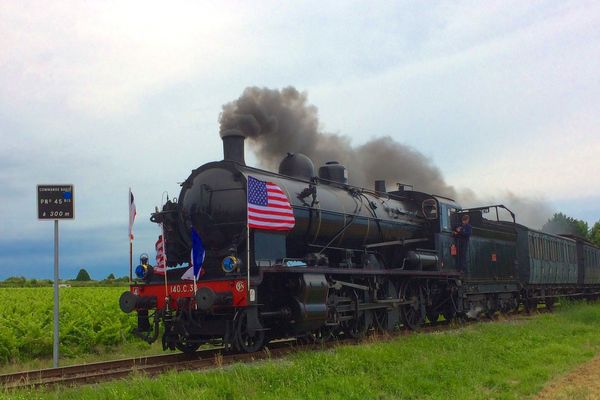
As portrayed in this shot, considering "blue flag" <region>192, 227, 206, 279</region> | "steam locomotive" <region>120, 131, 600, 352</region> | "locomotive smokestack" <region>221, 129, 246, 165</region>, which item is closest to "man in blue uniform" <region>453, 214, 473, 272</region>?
"steam locomotive" <region>120, 131, 600, 352</region>

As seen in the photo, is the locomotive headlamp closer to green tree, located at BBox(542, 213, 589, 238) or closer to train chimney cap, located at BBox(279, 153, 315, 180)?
train chimney cap, located at BBox(279, 153, 315, 180)

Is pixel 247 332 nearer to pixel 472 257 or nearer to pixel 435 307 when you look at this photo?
pixel 435 307

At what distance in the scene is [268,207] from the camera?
10961 millimetres

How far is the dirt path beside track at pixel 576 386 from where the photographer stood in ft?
27.4

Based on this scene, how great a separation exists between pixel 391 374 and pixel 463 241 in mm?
9976

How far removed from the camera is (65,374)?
9977 mm

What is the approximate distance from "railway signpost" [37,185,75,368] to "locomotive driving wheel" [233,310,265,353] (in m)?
3.59

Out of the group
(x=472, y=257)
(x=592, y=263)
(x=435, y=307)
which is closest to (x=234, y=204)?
(x=435, y=307)

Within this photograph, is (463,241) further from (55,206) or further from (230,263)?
(55,206)

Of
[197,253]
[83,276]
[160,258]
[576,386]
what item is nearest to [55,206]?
[160,258]

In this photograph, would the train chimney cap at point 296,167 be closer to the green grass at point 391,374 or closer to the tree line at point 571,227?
the green grass at point 391,374

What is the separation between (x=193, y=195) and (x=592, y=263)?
3000cm

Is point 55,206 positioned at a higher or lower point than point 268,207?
higher

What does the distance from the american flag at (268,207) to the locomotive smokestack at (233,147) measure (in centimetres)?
110
